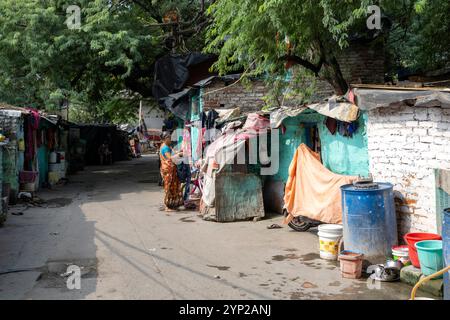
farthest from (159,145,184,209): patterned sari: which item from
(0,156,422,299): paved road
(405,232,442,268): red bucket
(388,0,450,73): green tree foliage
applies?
(405,232,442,268): red bucket

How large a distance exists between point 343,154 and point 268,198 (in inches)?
126

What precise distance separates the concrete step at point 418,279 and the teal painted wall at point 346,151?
2.64 meters

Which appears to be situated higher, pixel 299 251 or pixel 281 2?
pixel 281 2

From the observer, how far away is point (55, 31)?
710 inches

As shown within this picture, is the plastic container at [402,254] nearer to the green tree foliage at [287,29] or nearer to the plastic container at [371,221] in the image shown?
the plastic container at [371,221]

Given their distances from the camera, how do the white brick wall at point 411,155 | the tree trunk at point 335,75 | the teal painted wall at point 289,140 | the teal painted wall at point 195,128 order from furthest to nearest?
1. the teal painted wall at point 195,128
2. the tree trunk at point 335,75
3. the teal painted wall at point 289,140
4. the white brick wall at point 411,155

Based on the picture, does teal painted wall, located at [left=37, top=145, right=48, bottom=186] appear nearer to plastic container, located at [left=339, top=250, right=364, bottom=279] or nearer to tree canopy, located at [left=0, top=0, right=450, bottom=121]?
tree canopy, located at [left=0, top=0, right=450, bottom=121]

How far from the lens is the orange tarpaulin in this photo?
8242 millimetres

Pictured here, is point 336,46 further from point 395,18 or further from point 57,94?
point 57,94

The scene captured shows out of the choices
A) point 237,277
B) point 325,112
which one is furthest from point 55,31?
point 237,277

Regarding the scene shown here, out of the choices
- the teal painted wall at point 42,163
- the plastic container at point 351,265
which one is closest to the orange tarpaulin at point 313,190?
the plastic container at point 351,265

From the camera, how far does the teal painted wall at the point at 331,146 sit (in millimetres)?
8445

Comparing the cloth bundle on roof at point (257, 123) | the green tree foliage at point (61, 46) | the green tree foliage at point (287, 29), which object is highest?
the green tree foliage at point (61, 46)

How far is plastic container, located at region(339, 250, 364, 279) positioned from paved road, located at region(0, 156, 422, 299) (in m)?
0.13
